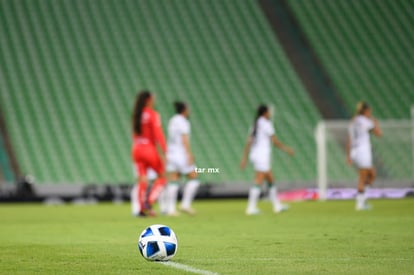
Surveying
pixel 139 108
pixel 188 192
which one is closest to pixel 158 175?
pixel 188 192

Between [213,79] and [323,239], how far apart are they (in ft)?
56.3

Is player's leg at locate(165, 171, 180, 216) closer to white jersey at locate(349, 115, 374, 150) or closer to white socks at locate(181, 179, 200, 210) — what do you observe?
white socks at locate(181, 179, 200, 210)

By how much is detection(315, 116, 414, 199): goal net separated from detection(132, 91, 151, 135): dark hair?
7.22 meters

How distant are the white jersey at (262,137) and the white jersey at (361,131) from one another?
4.97ft

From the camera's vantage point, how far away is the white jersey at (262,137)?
1568cm

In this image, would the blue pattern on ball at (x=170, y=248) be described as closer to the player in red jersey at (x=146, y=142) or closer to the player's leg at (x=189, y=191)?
the player in red jersey at (x=146, y=142)

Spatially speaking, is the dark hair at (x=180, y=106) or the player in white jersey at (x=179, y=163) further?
the player in white jersey at (x=179, y=163)

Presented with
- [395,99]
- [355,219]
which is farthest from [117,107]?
[355,219]

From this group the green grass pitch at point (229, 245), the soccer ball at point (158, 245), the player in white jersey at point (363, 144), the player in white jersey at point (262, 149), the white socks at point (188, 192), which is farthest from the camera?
the player in white jersey at point (363, 144)

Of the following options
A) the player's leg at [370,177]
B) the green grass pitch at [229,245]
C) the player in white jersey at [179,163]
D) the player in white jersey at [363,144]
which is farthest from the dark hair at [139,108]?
the player's leg at [370,177]

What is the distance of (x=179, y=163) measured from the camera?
15.6 metres

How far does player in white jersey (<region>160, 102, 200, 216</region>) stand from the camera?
593 inches

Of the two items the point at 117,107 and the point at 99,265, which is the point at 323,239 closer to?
the point at 99,265

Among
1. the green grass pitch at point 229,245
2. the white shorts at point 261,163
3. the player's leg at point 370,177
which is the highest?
the white shorts at point 261,163
